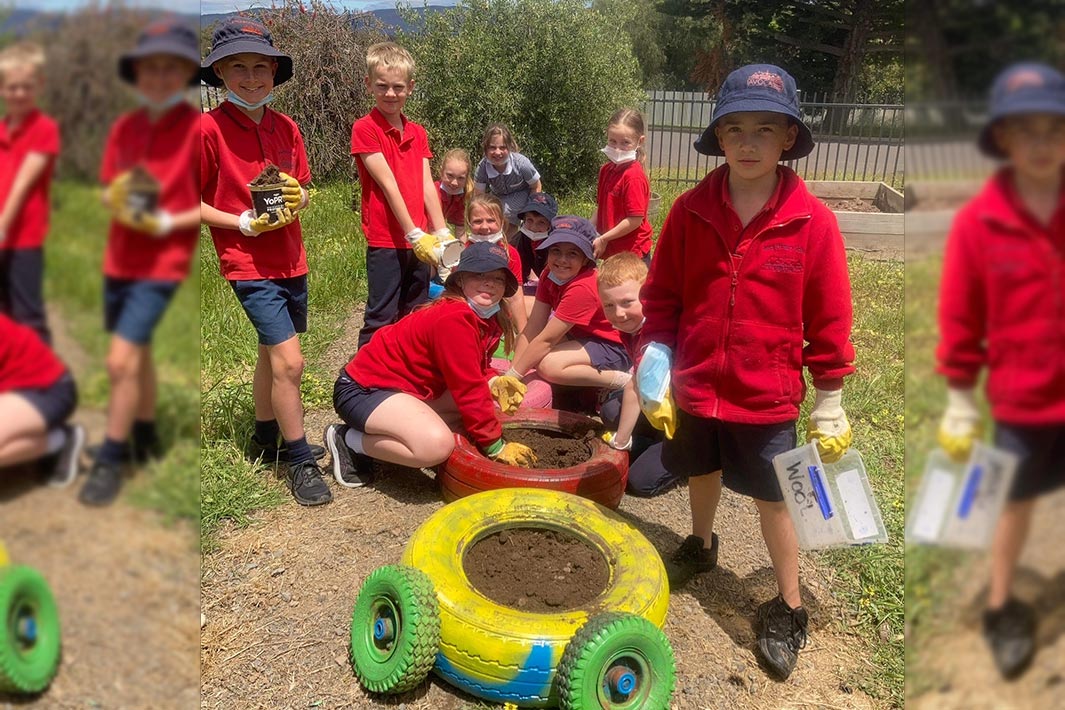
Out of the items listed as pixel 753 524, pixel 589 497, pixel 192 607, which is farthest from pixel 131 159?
pixel 753 524

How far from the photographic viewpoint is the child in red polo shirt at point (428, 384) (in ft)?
12.3

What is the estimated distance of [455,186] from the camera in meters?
6.65

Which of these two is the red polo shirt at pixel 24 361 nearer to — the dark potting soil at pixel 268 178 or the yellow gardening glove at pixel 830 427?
the yellow gardening glove at pixel 830 427

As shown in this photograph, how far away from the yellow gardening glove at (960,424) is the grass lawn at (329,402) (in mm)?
2605

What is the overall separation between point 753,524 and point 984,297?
3.49 m

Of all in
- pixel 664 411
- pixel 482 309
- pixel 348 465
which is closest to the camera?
pixel 664 411

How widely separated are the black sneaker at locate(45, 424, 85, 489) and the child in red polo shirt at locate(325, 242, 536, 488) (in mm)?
3135

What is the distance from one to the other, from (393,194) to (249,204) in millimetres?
1074

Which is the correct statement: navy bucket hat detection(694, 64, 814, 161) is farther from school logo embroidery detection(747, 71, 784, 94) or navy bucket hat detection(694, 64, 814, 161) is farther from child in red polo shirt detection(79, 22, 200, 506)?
child in red polo shirt detection(79, 22, 200, 506)

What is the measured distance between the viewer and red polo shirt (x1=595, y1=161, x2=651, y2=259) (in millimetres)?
5930

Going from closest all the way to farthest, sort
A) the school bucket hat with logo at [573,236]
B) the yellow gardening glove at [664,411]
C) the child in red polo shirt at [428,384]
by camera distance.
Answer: the yellow gardening glove at [664,411] < the child in red polo shirt at [428,384] < the school bucket hat with logo at [573,236]

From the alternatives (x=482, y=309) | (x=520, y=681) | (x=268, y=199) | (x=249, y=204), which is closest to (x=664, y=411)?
(x=520, y=681)

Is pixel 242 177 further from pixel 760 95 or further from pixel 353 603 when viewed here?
pixel 760 95

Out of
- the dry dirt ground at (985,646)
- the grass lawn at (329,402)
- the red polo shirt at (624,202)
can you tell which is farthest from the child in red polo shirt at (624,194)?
the dry dirt ground at (985,646)
